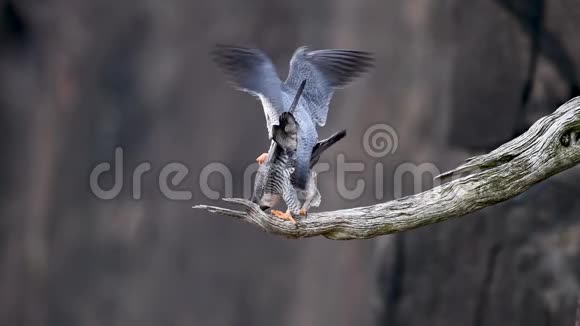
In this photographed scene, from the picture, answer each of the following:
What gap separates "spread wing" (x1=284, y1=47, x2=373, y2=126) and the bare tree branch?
2.27ft

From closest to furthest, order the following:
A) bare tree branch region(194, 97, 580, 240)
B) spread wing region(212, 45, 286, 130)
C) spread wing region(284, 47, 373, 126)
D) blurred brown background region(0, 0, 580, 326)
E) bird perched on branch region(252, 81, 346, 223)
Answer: bare tree branch region(194, 97, 580, 240)
bird perched on branch region(252, 81, 346, 223)
spread wing region(212, 45, 286, 130)
spread wing region(284, 47, 373, 126)
blurred brown background region(0, 0, 580, 326)

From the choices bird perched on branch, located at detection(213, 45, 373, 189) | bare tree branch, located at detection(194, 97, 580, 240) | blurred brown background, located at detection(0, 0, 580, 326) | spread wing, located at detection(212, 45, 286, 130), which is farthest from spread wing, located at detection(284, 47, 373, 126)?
blurred brown background, located at detection(0, 0, 580, 326)

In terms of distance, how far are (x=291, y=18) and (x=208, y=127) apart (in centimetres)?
116

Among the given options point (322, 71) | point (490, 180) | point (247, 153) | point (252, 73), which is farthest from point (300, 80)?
point (247, 153)

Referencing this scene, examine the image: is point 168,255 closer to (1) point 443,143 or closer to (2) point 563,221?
(1) point 443,143

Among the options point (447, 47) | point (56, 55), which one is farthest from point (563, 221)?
point (56, 55)

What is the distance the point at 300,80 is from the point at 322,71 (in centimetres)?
13

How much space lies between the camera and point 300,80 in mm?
4012

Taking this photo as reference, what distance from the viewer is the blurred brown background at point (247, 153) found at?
18.3 ft

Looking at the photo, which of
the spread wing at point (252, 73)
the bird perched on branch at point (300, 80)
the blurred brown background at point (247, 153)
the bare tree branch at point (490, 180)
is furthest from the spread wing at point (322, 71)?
the blurred brown background at point (247, 153)

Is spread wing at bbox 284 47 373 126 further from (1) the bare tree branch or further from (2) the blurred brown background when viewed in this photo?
(2) the blurred brown background

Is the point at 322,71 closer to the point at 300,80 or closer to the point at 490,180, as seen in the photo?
the point at 300,80

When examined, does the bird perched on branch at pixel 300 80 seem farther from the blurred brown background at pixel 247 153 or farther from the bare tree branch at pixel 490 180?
the blurred brown background at pixel 247 153

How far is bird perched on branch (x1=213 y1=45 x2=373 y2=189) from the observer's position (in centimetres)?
373
